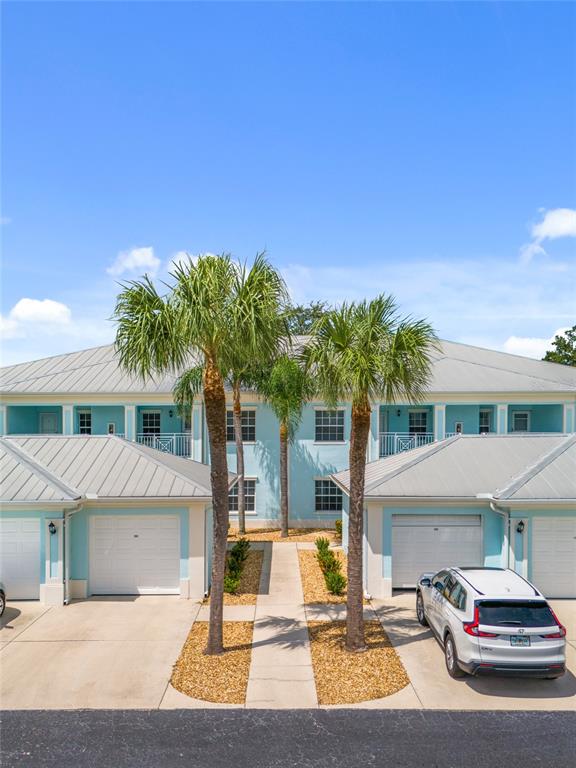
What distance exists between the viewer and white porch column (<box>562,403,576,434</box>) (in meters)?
25.7

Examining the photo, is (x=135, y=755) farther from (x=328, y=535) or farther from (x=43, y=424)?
(x=43, y=424)

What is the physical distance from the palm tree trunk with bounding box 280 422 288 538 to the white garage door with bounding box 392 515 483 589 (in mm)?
9175

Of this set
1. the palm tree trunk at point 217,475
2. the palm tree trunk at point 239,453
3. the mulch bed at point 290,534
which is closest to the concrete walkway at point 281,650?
the palm tree trunk at point 217,475

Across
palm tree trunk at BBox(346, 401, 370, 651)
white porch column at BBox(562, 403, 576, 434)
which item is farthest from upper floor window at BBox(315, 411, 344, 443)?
palm tree trunk at BBox(346, 401, 370, 651)

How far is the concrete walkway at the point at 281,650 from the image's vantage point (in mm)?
9617

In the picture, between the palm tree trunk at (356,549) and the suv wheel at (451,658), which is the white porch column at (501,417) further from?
the suv wheel at (451,658)

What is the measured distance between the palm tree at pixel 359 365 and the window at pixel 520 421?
59.0 feet

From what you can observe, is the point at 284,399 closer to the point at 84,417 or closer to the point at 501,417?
the point at 501,417

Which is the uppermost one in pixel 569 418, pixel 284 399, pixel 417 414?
pixel 284 399

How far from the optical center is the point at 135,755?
7.84 metres

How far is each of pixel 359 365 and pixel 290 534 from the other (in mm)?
15629

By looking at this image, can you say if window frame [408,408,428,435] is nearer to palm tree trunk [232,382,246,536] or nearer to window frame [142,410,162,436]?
palm tree trunk [232,382,246,536]

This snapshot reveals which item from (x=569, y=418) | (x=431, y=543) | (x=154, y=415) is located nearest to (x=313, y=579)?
(x=431, y=543)

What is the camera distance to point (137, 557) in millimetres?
15422
